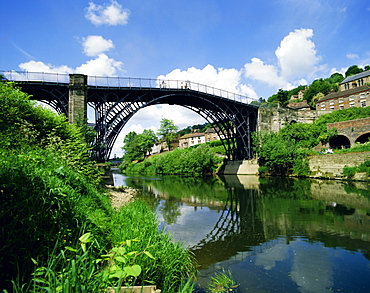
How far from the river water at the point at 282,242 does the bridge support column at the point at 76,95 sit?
14.8m

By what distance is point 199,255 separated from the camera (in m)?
7.32

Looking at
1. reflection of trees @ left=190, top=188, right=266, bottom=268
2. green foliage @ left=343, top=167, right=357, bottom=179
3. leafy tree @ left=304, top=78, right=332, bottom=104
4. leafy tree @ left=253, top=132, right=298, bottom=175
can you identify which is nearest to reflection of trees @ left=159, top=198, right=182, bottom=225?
reflection of trees @ left=190, top=188, right=266, bottom=268

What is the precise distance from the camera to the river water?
19.0 feet

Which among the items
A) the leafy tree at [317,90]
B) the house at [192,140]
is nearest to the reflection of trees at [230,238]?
the house at [192,140]

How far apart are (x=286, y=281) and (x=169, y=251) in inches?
116

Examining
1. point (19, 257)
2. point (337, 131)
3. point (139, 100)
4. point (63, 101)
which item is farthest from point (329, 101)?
point (19, 257)

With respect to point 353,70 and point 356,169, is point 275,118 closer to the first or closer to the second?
point 356,169

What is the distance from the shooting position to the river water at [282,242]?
5790mm

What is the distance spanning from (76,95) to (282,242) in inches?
912

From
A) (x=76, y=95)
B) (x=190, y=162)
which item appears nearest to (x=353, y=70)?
(x=190, y=162)

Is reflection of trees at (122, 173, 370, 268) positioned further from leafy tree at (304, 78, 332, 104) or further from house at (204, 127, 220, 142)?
leafy tree at (304, 78, 332, 104)

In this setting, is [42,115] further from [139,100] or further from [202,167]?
[202,167]

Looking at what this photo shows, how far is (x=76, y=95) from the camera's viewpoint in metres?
24.1

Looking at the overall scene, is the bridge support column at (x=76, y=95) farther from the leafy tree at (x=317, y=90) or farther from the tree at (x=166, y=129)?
the leafy tree at (x=317, y=90)
